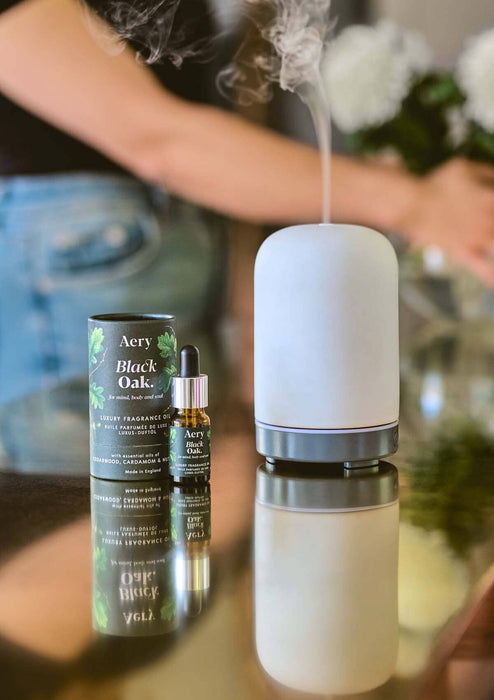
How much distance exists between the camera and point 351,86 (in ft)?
6.59

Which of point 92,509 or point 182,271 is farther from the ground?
point 182,271

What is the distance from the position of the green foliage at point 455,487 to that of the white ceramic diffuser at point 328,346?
0.21 feet

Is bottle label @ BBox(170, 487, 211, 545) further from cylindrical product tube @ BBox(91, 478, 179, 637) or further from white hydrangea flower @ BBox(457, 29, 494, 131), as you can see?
white hydrangea flower @ BBox(457, 29, 494, 131)

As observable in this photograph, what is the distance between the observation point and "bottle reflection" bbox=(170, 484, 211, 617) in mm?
546

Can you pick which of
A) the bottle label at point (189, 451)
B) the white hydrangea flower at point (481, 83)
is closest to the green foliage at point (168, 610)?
the bottle label at point (189, 451)

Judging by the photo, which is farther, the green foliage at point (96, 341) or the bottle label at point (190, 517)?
the green foliage at point (96, 341)

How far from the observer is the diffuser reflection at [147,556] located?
0.52 m

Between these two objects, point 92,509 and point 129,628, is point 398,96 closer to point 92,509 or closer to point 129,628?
point 92,509

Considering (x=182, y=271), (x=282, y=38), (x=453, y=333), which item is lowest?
(x=453, y=333)

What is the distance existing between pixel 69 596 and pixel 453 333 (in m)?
1.64

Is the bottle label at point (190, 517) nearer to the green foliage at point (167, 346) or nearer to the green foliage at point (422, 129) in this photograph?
the green foliage at point (167, 346)

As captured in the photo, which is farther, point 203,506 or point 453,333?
point 453,333

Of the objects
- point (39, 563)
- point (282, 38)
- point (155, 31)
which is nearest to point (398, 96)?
point (155, 31)

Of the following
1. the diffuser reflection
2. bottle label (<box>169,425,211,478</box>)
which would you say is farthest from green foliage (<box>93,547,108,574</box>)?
bottle label (<box>169,425,211,478</box>)
